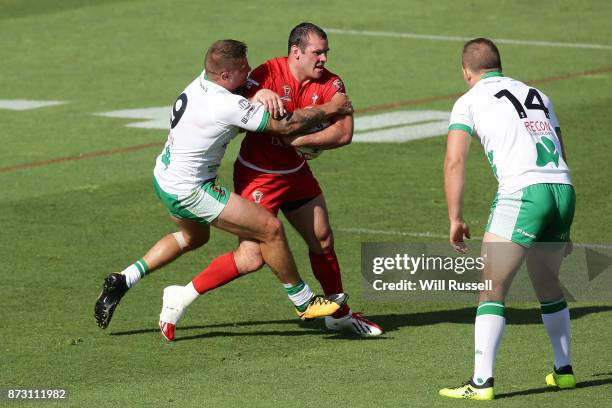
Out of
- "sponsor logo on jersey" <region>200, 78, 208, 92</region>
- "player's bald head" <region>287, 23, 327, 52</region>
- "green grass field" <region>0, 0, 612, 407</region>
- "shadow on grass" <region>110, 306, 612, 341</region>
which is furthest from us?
"shadow on grass" <region>110, 306, 612, 341</region>

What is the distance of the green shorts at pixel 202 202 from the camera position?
10.5 m

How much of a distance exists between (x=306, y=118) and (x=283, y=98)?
522 millimetres

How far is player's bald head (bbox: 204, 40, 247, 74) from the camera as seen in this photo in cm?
1032

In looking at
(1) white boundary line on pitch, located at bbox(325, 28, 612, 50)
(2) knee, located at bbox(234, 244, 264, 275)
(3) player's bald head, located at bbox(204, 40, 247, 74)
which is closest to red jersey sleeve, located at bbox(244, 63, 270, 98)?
(3) player's bald head, located at bbox(204, 40, 247, 74)

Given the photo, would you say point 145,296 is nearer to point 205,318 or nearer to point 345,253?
point 205,318

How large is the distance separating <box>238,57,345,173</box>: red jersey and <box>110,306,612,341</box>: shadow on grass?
4.03ft

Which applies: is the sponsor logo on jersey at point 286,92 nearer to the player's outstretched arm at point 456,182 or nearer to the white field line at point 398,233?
the player's outstretched arm at point 456,182

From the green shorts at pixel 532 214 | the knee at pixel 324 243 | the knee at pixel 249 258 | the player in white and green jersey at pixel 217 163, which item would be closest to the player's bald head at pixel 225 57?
the player in white and green jersey at pixel 217 163

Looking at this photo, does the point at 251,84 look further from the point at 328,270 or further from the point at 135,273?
the point at 135,273

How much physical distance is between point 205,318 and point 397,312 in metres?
1.54

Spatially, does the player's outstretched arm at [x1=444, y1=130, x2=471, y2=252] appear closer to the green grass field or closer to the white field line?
the green grass field

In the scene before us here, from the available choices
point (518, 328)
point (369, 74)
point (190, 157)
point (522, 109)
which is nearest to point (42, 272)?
point (190, 157)

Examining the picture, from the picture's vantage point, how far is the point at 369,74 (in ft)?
80.7

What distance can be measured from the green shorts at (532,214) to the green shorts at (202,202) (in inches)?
89.6
